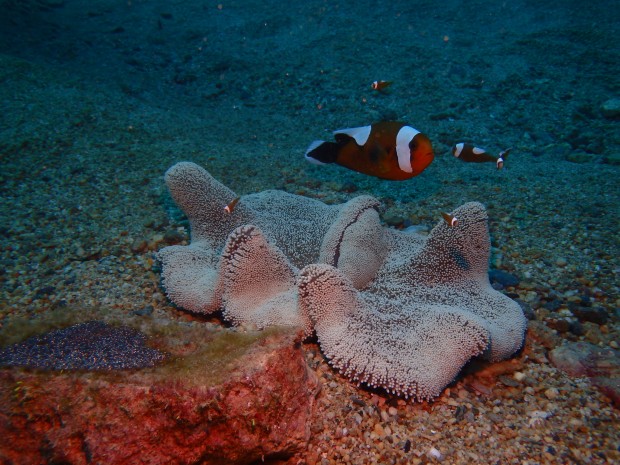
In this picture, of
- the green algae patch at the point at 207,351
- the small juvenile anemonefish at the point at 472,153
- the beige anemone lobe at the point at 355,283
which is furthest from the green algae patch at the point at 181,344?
the small juvenile anemonefish at the point at 472,153

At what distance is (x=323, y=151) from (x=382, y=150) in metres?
0.43

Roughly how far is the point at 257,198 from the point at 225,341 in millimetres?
2198

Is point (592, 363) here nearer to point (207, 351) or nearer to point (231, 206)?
point (207, 351)

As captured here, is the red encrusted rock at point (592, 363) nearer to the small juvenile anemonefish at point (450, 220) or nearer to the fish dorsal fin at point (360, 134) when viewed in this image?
the small juvenile anemonefish at point (450, 220)

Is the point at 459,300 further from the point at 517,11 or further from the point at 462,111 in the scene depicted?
the point at 517,11

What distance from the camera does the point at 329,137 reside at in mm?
6312

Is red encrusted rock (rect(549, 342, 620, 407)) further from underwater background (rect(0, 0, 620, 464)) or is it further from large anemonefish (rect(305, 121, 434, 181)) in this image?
large anemonefish (rect(305, 121, 434, 181))

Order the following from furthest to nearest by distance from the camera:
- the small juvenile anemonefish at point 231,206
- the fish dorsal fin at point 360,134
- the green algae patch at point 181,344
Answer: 1. the small juvenile anemonefish at point 231,206
2. the fish dorsal fin at point 360,134
3. the green algae patch at point 181,344

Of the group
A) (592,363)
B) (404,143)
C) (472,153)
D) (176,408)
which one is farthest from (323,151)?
(592,363)

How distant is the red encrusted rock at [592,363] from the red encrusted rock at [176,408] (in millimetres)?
1763

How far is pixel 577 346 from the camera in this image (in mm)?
2578

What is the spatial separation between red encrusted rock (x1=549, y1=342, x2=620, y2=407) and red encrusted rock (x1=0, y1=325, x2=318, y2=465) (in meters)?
1.76

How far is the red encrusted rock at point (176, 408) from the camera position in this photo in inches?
56.2

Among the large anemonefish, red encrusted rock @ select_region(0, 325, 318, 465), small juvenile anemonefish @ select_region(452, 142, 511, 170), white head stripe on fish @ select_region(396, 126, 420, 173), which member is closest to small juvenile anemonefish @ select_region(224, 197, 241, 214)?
the large anemonefish
